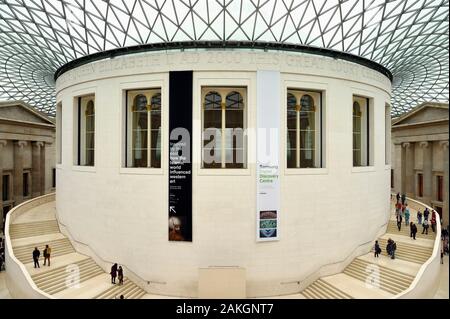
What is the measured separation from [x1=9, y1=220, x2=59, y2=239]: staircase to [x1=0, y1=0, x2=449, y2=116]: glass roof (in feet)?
50.0

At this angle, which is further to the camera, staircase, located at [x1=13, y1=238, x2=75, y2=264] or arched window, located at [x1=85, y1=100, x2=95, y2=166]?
arched window, located at [x1=85, y1=100, x2=95, y2=166]

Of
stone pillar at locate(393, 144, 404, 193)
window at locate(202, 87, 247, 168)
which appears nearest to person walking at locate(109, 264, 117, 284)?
window at locate(202, 87, 247, 168)

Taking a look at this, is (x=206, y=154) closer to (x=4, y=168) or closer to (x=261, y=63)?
(x=261, y=63)

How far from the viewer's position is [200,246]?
1780 centimetres

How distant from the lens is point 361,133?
22.9 m

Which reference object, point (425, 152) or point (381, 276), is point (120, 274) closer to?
point (381, 276)

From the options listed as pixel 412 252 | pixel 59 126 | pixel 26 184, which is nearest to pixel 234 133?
pixel 412 252

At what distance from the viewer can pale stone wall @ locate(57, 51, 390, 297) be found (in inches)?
700

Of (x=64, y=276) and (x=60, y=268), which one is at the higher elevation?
(x=60, y=268)

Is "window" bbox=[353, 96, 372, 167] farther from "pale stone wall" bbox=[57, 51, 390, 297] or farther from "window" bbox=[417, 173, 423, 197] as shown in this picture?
"window" bbox=[417, 173, 423, 197]

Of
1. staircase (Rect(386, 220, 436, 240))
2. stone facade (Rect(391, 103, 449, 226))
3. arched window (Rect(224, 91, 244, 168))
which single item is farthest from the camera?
stone facade (Rect(391, 103, 449, 226))

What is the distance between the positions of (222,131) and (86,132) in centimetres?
1104

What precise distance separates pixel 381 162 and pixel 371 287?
9963mm
